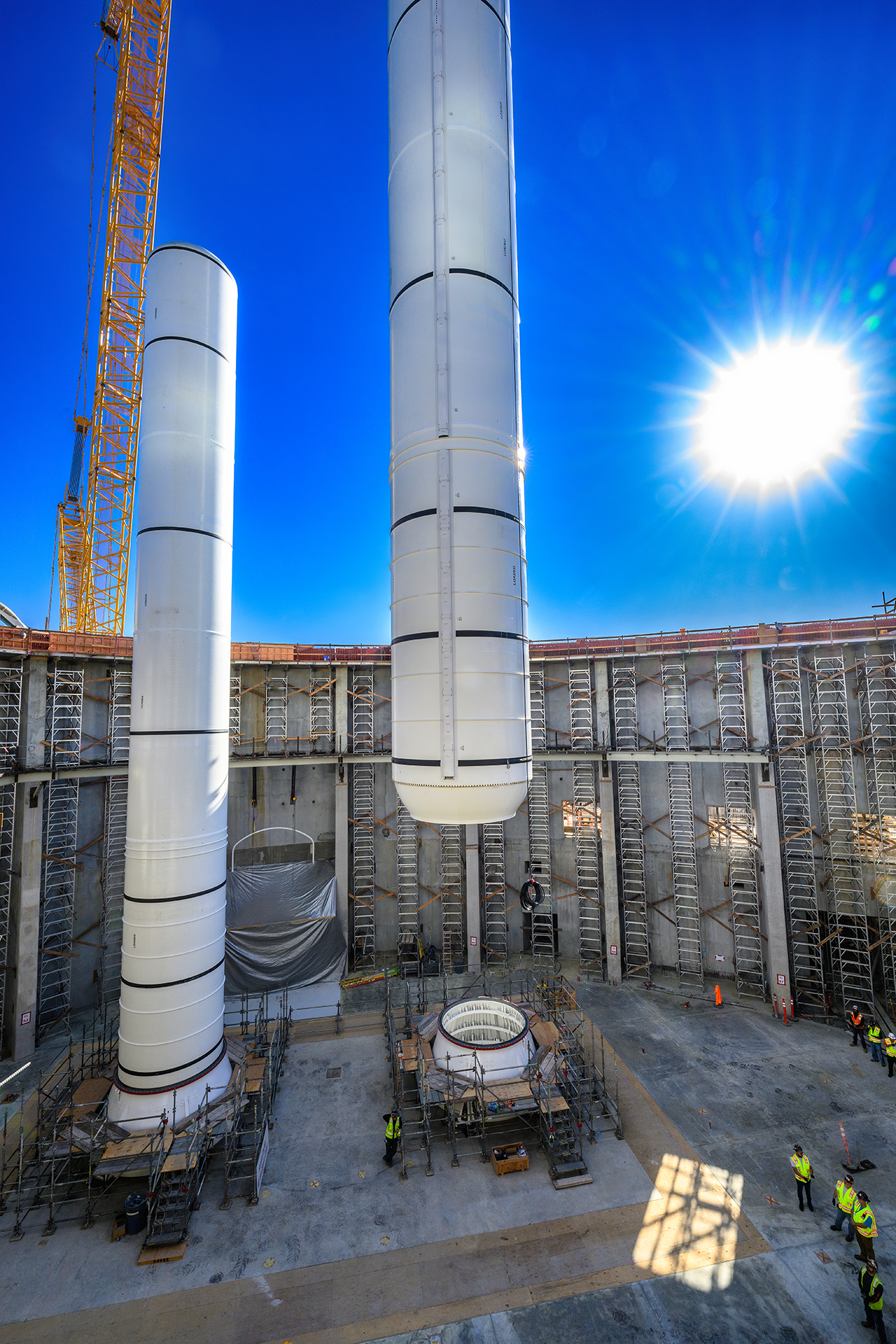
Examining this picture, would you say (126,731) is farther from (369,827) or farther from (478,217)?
(478,217)

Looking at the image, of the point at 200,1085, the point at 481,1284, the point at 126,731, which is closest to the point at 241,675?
the point at 126,731

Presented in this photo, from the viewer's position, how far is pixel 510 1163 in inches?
477

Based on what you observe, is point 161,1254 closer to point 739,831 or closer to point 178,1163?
point 178,1163

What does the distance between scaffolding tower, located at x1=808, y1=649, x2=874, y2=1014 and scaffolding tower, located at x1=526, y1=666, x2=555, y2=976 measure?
958 centimetres

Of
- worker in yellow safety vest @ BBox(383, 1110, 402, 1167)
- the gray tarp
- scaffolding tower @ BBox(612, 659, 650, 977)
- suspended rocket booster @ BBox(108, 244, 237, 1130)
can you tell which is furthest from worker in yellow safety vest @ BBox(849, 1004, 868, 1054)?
suspended rocket booster @ BBox(108, 244, 237, 1130)

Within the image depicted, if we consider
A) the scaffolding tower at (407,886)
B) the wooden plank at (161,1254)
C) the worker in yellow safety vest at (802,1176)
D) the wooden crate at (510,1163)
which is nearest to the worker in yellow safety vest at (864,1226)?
the worker in yellow safety vest at (802,1176)

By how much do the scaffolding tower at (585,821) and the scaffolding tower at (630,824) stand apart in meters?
1.02

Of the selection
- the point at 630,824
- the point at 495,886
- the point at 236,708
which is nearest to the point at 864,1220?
the point at 630,824

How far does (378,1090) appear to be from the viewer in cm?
1499

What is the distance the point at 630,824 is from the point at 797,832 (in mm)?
5618

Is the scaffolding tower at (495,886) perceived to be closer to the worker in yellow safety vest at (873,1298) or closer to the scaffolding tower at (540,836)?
the scaffolding tower at (540,836)

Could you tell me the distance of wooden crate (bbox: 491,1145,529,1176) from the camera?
12.1 metres

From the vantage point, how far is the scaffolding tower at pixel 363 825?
22.6 metres

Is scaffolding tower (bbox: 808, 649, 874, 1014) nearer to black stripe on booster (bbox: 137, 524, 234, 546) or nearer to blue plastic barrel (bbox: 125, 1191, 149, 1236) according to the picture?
black stripe on booster (bbox: 137, 524, 234, 546)
